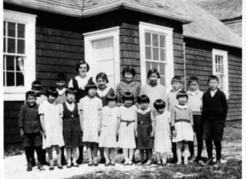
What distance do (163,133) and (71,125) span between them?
1.61m

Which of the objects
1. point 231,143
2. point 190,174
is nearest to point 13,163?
point 190,174

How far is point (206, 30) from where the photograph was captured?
50.0 ft

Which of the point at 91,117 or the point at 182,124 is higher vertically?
the point at 91,117

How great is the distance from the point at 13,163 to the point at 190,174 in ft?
11.0

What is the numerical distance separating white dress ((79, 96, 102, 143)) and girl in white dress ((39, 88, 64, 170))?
16.5 inches

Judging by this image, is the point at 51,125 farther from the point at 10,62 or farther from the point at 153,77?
the point at 10,62

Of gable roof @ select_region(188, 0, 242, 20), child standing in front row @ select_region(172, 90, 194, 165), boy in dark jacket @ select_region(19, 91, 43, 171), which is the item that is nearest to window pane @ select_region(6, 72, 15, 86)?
boy in dark jacket @ select_region(19, 91, 43, 171)

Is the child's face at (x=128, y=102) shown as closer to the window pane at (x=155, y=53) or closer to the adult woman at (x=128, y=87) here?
the adult woman at (x=128, y=87)

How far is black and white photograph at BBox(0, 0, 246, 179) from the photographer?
6.13 m

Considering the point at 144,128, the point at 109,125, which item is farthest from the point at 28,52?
the point at 144,128

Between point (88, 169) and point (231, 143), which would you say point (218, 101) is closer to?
point (88, 169)

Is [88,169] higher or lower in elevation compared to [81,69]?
lower

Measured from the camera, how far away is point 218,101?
6273mm

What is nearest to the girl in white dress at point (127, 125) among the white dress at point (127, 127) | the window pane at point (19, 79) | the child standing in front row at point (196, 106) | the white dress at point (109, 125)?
the white dress at point (127, 127)
